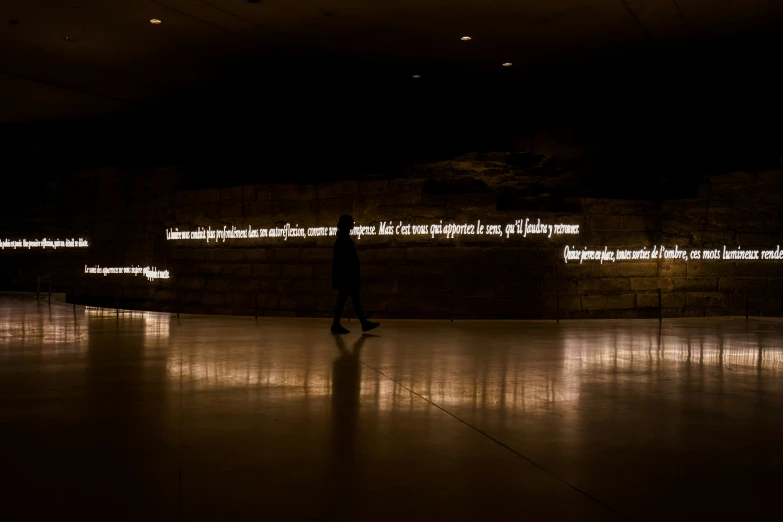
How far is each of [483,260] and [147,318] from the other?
7.13 metres

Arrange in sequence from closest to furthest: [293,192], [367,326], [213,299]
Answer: [367,326], [293,192], [213,299]

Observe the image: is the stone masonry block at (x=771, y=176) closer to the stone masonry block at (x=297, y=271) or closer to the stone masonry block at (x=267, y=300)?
the stone masonry block at (x=297, y=271)

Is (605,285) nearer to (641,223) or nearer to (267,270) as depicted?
(641,223)

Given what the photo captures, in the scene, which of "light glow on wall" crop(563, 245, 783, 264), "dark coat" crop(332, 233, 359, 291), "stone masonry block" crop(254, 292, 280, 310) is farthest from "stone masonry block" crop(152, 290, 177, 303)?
"light glow on wall" crop(563, 245, 783, 264)

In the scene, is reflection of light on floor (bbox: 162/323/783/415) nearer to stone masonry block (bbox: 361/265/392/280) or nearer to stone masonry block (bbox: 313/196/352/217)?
stone masonry block (bbox: 361/265/392/280)

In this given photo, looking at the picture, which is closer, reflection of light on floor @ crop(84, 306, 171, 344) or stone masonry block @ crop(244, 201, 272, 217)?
reflection of light on floor @ crop(84, 306, 171, 344)

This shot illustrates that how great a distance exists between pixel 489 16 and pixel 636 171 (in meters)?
6.43

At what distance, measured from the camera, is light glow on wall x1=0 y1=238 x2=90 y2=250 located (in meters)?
23.7

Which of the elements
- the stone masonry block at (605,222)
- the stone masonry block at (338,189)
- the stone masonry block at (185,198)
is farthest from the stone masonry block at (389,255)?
the stone masonry block at (185,198)

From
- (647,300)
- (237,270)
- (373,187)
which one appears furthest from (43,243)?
(647,300)

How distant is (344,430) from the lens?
4.63 m

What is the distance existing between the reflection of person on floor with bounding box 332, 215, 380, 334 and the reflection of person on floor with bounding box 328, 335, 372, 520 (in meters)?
2.76

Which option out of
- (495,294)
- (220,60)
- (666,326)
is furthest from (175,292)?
(666,326)

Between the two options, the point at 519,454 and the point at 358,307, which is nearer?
the point at 519,454
